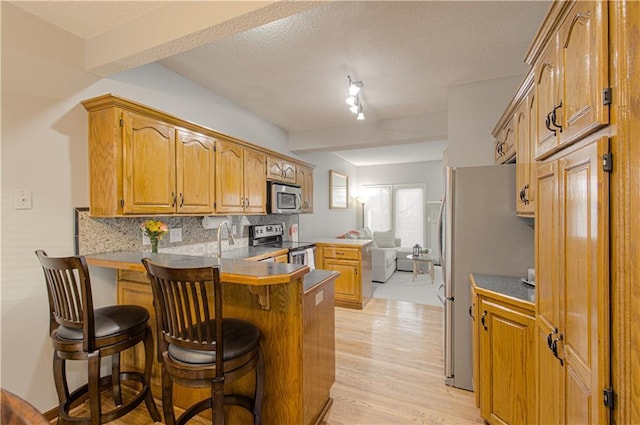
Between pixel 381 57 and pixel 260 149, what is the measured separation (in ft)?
5.50

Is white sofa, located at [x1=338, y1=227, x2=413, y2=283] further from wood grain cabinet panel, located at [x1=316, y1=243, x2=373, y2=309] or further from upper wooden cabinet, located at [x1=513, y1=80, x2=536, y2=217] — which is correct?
upper wooden cabinet, located at [x1=513, y1=80, x2=536, y2=217]

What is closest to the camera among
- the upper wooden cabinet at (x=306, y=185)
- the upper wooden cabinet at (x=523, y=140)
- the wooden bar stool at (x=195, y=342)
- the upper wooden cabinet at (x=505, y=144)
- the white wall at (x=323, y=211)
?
the wooden bar stool at (x=195, y=342)

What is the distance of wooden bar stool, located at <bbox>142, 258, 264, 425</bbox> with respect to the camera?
123 cm

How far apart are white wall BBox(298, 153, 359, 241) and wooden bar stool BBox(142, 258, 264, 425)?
11.2 feet

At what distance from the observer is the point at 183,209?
2.42m

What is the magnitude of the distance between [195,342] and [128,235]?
147 cm

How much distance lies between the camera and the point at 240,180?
3098mm

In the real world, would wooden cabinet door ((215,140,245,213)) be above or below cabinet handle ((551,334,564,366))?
above

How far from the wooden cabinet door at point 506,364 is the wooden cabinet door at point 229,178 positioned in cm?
238

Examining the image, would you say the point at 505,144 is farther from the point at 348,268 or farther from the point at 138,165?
the point at 138,165

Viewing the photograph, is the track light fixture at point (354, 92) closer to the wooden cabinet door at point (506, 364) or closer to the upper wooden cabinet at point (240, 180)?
the upper wooden cabinet at point (240, 180)

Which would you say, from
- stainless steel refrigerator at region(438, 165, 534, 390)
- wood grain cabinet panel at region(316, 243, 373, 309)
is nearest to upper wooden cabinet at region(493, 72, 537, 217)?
stainless steel refrigerator at region(438, 165, 534, 390)

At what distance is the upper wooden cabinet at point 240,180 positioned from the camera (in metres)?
2.84

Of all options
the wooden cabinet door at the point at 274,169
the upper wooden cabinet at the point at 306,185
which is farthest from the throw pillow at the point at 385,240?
the wooden cabinet door at the point at 274,169
